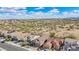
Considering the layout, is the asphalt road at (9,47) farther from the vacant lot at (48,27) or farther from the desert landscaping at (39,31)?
the vacant lot at (48,27)

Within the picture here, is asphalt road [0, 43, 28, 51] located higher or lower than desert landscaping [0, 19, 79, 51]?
lower

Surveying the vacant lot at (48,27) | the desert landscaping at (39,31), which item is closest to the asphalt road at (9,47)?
the desert landscaping at (39,31)

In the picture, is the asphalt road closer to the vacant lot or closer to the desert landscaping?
the desert landscaping

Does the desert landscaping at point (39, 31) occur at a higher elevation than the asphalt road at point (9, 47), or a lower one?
higher

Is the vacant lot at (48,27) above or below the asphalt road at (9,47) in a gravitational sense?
above

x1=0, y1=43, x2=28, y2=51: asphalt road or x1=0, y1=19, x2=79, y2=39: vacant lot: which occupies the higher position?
x1=0, y1=19, x2=79, y2=39: vacant lot

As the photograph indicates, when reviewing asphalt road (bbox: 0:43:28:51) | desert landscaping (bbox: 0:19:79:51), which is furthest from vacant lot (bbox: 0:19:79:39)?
asphalt road (bbox: 0:43:28:51)

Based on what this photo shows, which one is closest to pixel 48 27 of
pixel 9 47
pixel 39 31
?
pixel 39 31

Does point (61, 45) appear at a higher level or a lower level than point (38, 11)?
lower

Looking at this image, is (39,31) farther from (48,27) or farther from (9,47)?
(9,47)

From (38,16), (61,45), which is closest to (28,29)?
(38,16)
